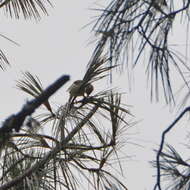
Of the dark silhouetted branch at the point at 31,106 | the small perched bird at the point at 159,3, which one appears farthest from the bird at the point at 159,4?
the dark silhouetted branch at the point at 31,106

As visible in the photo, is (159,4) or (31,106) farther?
(159,4)

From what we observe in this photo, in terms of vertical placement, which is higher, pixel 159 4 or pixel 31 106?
pixel 159 4

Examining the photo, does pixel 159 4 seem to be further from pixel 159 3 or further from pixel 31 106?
pixel 31 106

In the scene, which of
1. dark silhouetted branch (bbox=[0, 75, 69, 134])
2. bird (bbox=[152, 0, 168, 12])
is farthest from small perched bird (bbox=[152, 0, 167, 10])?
dark silhouetted branch (bbox=[0, 75, 69, 134])

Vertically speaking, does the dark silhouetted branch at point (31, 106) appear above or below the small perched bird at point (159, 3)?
below

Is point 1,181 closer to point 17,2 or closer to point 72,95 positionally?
point 72,95

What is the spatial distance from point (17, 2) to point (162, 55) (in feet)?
4.98

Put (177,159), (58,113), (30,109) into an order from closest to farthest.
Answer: (30,109)
(177,159)
(58,113)

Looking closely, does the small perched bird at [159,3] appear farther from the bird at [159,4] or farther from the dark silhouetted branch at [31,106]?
the dark silhouetted branch at [31,106]

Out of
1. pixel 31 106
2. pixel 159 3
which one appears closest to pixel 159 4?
pixel 159 3

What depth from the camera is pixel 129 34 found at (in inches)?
38.2

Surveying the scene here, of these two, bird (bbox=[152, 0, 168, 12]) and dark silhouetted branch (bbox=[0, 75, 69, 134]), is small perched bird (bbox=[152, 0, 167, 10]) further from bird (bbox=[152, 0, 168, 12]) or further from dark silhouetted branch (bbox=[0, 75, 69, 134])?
dark silhouetted branch (bbox=[0, 75, 69, 134])

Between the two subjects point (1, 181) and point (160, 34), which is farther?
point (1, 181)

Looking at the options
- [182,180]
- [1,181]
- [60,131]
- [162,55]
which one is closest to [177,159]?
[182,180]
